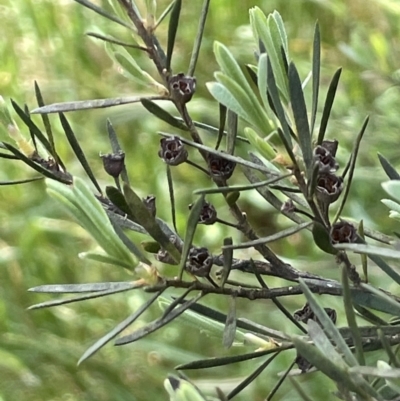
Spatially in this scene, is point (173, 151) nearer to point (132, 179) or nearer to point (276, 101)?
point (276, 101)

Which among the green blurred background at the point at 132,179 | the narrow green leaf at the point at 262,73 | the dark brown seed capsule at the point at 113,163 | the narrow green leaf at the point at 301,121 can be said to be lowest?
the green blurred background at the point at 132,179

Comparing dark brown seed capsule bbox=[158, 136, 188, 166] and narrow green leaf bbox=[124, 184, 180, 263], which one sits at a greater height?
dark brown seed capsule bbox=[158, 136, 188, 166]

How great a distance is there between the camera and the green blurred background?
0.51m

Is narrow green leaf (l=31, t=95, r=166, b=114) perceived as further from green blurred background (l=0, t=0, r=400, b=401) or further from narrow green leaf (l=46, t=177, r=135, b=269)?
green blurred background (l=0, t=0, r=400, b=401)

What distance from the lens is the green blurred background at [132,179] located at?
20.0 inches

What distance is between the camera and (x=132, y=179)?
2.14ft

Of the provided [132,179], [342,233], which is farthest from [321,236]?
[132,179]

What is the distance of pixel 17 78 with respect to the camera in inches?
24.6

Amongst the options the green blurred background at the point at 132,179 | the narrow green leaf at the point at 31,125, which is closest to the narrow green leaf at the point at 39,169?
the narrow green leaf at the point at 31,125

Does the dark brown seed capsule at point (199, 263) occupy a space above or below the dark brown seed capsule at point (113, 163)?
below

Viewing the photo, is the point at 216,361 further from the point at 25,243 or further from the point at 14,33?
the point at 14,33

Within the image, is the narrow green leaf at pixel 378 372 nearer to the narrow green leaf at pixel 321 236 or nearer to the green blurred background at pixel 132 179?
the narrow green leaf at pixel 321 236

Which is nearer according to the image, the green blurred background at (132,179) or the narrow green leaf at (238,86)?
the narrow green leaf at (238,86)

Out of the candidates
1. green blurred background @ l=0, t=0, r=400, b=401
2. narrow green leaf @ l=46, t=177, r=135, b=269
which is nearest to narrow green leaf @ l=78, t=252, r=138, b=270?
narrow green leaf @ l=46, t=177, r=135, b=269
